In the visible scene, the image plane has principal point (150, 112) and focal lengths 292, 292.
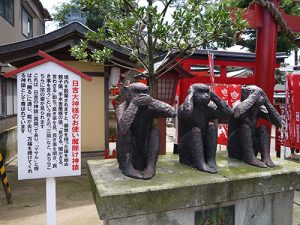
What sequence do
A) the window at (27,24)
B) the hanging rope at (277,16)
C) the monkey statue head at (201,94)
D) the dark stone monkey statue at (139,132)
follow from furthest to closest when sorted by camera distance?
the window at (27,24)
the hanging rope at (277,16)
the monkey statue head at (201,94)
the dark stone monkey statue at (139,132)

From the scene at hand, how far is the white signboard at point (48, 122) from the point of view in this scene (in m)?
2.83

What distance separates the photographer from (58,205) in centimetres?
491

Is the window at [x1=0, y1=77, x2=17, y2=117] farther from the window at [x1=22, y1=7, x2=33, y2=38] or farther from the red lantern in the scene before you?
the red lantern

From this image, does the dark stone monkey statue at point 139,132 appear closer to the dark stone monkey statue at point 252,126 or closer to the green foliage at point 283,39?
the dark stone monkey statue at point 252,126

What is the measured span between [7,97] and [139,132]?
8517 mm

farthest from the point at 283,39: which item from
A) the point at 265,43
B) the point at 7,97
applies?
the point at 7,97

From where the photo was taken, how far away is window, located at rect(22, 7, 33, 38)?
40.4 ft

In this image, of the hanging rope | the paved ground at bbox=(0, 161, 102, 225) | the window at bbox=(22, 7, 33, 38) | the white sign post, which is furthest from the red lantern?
the window at bbox=(22, 7, 33, 38)

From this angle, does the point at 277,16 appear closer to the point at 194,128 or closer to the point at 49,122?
the point at 194,128

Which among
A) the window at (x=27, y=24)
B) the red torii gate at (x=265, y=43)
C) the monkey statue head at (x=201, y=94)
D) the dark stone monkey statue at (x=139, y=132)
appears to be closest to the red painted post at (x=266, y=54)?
the red torii gate at (x=265, y=43)

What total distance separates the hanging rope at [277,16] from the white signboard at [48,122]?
4920 mm

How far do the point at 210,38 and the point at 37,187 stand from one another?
14.8ft

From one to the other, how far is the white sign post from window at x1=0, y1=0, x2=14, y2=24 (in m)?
7.73

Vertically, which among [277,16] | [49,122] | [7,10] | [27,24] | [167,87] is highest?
[27,24]
